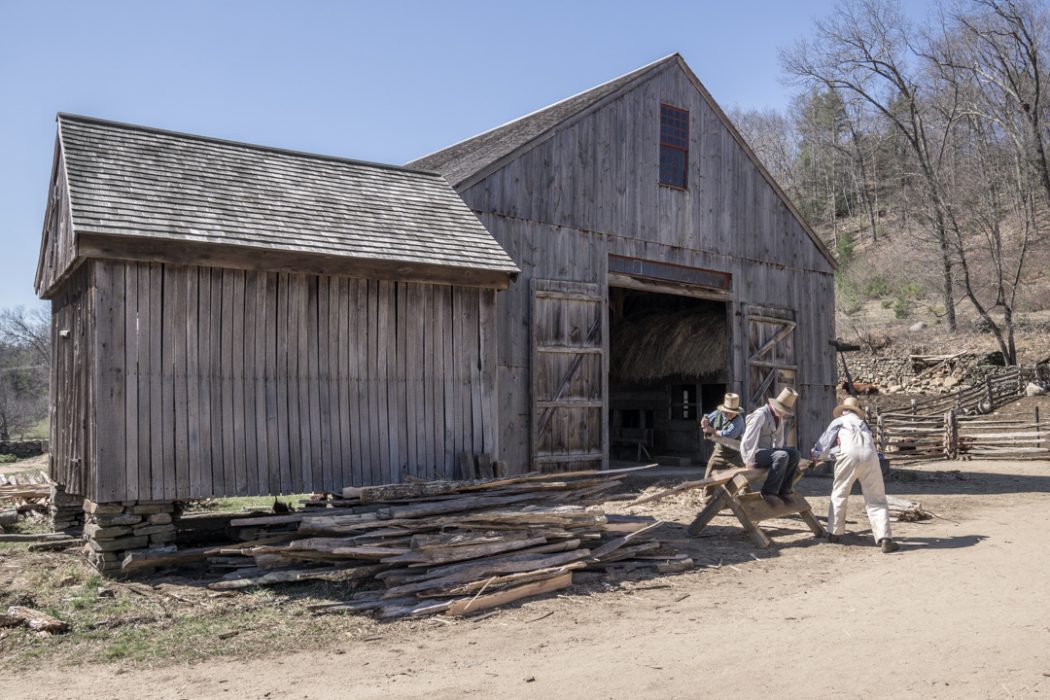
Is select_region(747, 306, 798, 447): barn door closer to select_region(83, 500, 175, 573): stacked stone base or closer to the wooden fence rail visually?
the wooden fence rail

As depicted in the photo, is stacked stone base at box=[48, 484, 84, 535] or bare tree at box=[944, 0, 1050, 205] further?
bare tree at box=[944, 0, 1050, 205]

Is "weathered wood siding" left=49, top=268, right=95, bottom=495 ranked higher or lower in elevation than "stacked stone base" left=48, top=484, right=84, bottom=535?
higher

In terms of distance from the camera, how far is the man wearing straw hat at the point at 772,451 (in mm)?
10297

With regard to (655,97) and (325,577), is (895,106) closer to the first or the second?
(655,97)

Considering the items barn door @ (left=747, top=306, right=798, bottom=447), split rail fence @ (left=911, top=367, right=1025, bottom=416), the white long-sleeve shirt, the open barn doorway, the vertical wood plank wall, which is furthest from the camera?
split rail fence @ (left=911, top=367, right=1025, bottom=416)

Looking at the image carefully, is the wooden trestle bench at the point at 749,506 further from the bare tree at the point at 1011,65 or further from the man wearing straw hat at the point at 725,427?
the bare tree at the point at 1011,65

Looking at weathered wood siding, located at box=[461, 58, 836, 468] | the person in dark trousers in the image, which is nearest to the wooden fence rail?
weathered wood siding, located at box=[461, 58, 836, 468]

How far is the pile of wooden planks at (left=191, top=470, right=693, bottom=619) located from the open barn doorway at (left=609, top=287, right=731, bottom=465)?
899cm

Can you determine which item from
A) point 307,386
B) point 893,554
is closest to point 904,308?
point 893,554

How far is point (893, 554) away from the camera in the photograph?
977 centimetres

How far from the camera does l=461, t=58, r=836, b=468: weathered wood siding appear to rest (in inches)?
547

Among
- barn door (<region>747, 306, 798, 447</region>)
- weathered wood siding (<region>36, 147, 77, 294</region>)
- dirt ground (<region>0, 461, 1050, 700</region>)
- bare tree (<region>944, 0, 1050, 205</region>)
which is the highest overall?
bare tree (<region>944, 0, 1050, 205</region>)

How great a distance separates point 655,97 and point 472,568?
10.6 m

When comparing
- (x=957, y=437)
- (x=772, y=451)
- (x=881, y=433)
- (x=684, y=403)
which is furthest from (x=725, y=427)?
(x=881, y=433)
